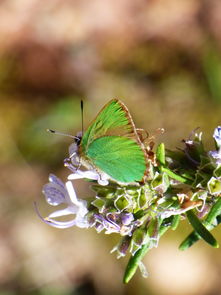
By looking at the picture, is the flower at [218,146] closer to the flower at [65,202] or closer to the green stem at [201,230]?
the green stem at [201,230]

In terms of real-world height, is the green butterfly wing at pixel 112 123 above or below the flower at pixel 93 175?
above

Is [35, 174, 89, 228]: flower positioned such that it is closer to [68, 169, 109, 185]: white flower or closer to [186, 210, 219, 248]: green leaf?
[68, 169, 109, 185]: white flower

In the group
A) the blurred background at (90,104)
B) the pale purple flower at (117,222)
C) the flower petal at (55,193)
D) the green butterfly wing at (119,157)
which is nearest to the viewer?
the green butterfly wing at (119,157)

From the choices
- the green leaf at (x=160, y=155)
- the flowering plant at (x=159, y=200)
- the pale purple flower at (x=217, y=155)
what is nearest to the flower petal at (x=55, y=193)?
the flowering plant at (x=159, y=200)

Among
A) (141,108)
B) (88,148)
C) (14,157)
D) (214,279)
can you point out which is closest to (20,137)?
(14,157)

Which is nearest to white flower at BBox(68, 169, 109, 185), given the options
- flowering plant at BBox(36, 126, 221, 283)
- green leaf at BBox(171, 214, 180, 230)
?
flowering plant at BBox(36, 126, 221, 283)

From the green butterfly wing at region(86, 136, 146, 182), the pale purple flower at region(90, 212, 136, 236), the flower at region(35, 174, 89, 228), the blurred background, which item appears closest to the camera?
the green butterfly wing at region(86, 136, 146, 182)

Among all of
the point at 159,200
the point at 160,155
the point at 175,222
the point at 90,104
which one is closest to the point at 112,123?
the point at 160,155
